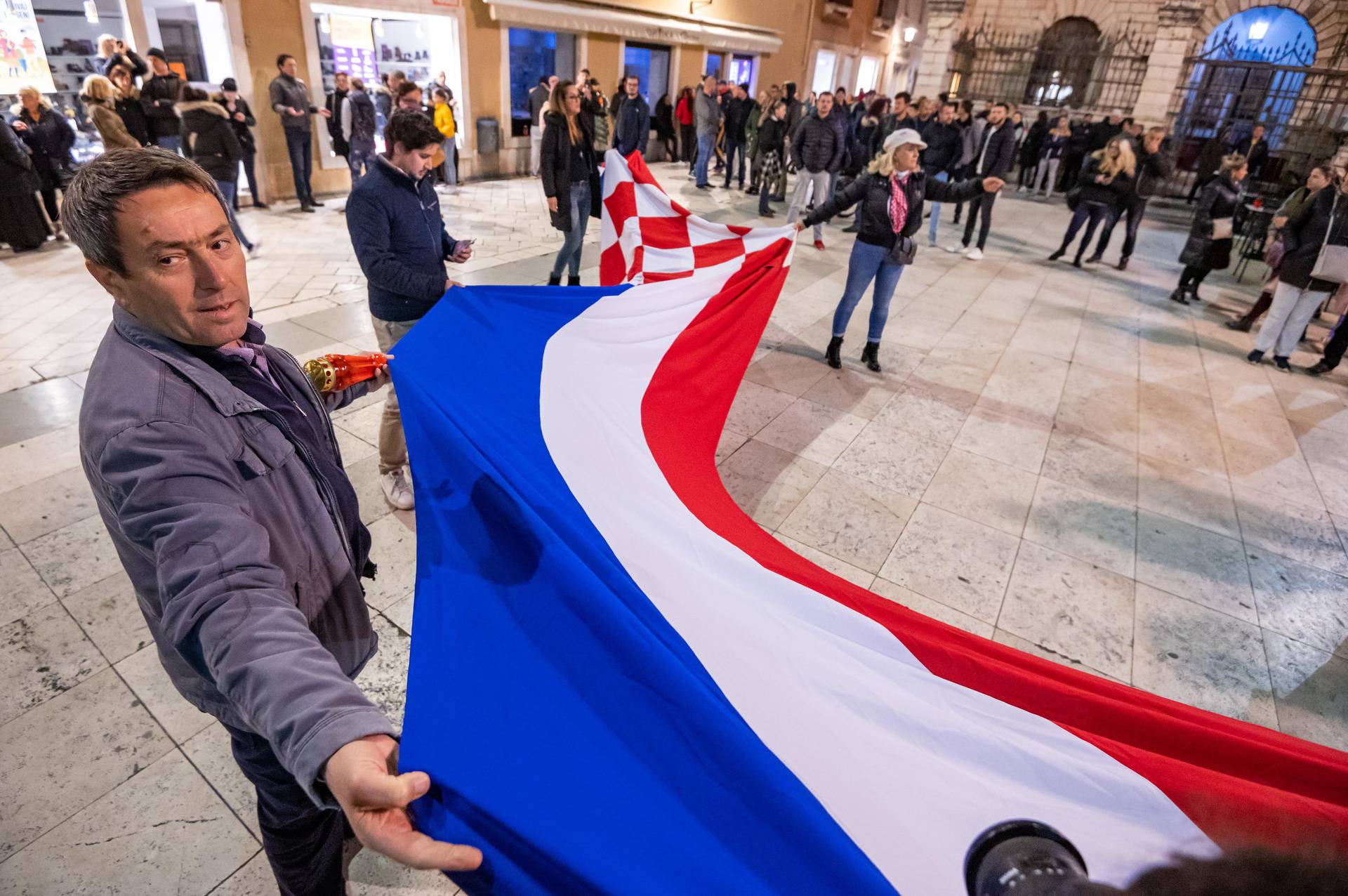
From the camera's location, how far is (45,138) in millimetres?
7594

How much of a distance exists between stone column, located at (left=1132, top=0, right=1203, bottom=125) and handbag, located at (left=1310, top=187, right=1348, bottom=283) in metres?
15.8

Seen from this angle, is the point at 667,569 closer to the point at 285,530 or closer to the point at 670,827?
the point at 670,827

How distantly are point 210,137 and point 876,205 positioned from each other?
24.7 ft

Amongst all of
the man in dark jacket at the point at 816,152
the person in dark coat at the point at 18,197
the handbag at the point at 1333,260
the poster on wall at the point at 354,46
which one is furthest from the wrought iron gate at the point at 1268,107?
the person in dark coat at the point at 18,197

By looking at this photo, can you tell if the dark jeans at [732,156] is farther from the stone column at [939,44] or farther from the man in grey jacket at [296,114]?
the stone column at [939,44]

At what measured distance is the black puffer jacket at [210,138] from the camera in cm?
753

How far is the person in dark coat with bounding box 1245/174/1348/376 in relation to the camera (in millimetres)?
6051

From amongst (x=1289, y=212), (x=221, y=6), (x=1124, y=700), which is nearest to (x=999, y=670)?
(x=1124, y=700)

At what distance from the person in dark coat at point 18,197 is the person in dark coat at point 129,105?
1.04 m

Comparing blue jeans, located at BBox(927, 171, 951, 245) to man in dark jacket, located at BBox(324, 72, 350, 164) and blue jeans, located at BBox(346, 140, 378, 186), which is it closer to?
blue jeans, located at BBox(346, 140, 378, 186)

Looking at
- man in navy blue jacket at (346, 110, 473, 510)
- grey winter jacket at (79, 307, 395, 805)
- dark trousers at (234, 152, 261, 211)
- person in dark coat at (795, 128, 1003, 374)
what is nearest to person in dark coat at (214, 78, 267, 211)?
dark trousers at (234, 152, 261, 211)

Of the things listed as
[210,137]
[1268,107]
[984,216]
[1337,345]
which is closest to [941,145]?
[984,216]

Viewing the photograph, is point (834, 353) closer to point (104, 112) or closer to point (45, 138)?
point (104, 112)

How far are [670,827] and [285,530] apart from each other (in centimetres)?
96
